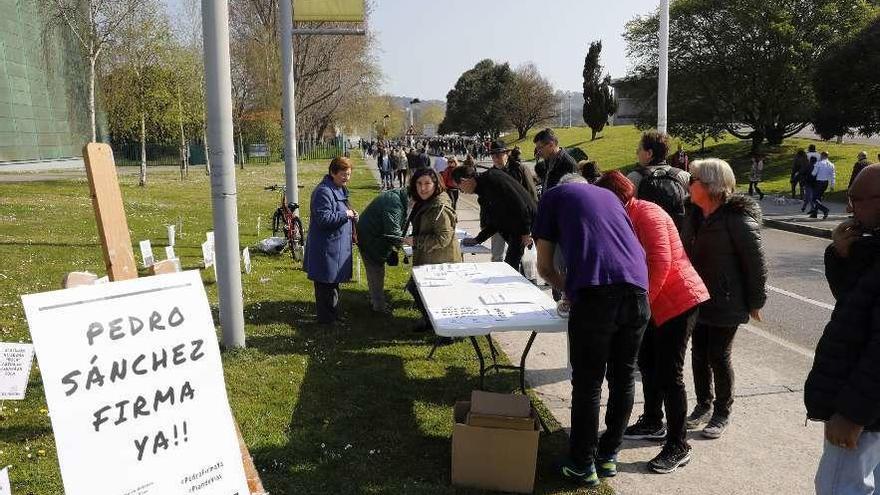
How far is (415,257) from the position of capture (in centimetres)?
668

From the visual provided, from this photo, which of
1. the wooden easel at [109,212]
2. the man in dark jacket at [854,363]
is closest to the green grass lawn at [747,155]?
the man in dark jacket at [854,363]

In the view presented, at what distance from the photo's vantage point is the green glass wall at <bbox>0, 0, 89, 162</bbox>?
3716 cm

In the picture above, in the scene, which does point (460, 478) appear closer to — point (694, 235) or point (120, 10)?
point (694, 235)

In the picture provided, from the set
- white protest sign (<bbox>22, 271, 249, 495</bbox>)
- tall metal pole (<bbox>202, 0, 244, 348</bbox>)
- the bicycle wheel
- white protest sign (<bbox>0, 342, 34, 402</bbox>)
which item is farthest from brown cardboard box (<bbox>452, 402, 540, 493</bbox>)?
the bicycle wheel

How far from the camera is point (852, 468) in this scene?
8.16ft

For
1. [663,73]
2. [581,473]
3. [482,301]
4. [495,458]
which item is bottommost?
[581,473]

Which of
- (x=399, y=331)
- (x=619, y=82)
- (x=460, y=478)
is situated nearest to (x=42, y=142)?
(x=619, y=82)

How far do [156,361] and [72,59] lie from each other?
151 ft

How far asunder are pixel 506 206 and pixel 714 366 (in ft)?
10.7

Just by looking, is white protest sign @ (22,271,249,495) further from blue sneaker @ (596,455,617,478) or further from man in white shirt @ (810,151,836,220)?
man in white shirt @ (810,151,836,220)

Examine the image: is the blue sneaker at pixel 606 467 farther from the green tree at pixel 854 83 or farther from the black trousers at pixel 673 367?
the green tree at pixel 854 83

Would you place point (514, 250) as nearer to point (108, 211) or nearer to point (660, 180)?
point (660, 180)

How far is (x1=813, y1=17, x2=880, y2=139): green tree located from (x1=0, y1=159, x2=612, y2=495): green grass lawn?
18.8m

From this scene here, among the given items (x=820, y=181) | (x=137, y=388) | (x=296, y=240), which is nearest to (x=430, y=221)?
(x=137, y=388)
